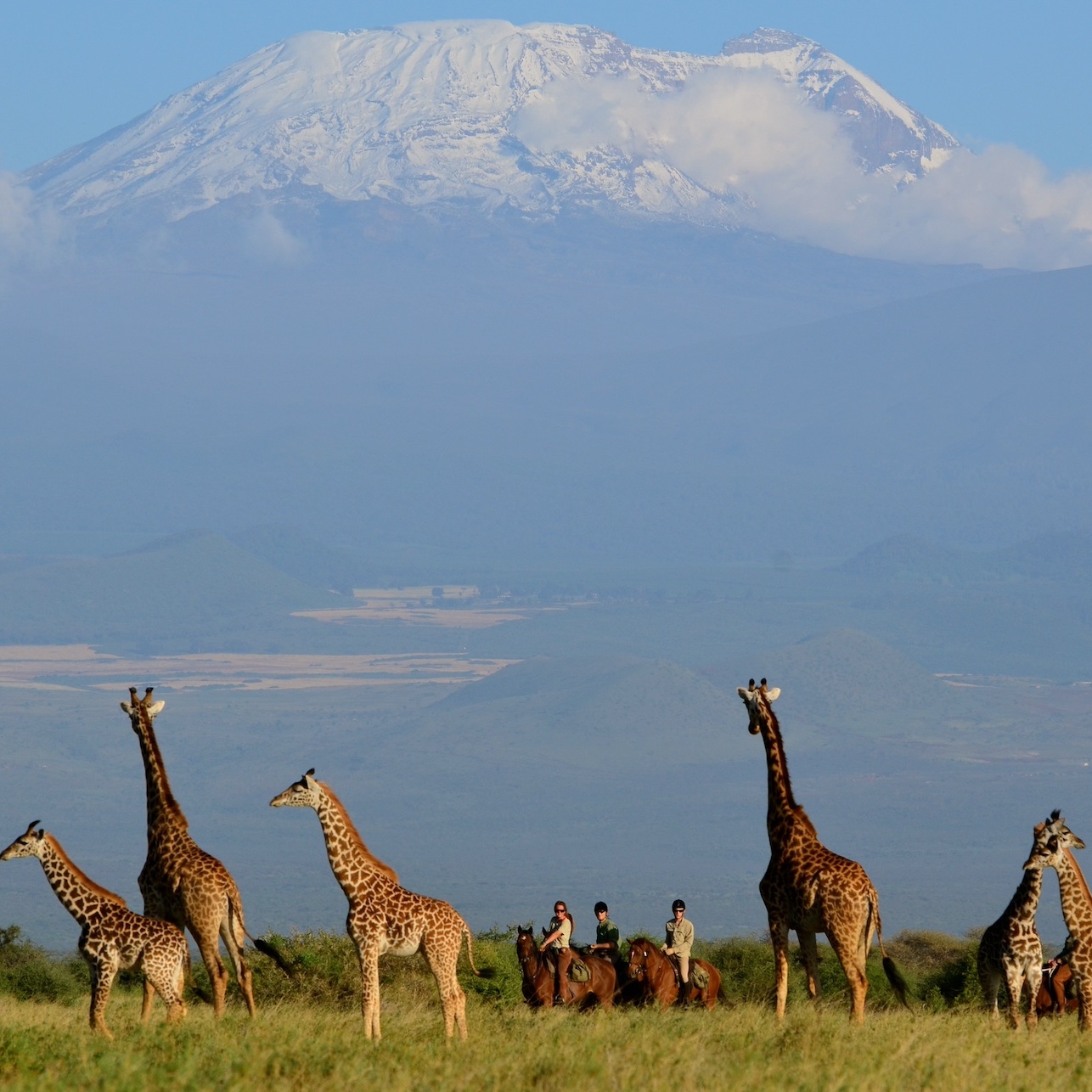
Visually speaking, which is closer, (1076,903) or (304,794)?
(304,794)

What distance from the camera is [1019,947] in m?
17.1

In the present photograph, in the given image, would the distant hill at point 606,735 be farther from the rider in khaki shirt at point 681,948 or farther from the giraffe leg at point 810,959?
the giraffe leg at point 810,959

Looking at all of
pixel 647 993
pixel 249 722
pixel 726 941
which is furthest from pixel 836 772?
pixel 647 993

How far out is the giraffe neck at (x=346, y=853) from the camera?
1666 centimetres

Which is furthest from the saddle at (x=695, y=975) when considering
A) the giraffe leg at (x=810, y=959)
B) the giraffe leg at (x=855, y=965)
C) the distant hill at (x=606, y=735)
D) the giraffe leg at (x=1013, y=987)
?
the distant hill at (x=606, y=735)

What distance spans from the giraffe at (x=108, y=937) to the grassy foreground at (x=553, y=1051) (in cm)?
35

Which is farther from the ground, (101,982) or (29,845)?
(29,845)

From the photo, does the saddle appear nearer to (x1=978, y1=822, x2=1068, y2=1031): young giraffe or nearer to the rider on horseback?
the rider on horseback

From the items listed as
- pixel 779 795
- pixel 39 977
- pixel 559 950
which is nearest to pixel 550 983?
pixel 559 950

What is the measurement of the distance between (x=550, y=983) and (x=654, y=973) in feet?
3.68

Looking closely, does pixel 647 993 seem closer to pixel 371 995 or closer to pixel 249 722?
pixel 371 995

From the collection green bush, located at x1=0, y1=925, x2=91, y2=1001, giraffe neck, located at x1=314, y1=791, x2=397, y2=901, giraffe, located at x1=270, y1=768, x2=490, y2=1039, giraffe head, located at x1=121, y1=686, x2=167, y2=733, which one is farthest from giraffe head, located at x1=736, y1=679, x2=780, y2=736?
green bush, located at x1=0, y1=925, x2=91, y2=1001

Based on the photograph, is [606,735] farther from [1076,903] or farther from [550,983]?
[1076,903]

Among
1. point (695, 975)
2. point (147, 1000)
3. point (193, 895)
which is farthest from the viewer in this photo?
point (695, 975)
